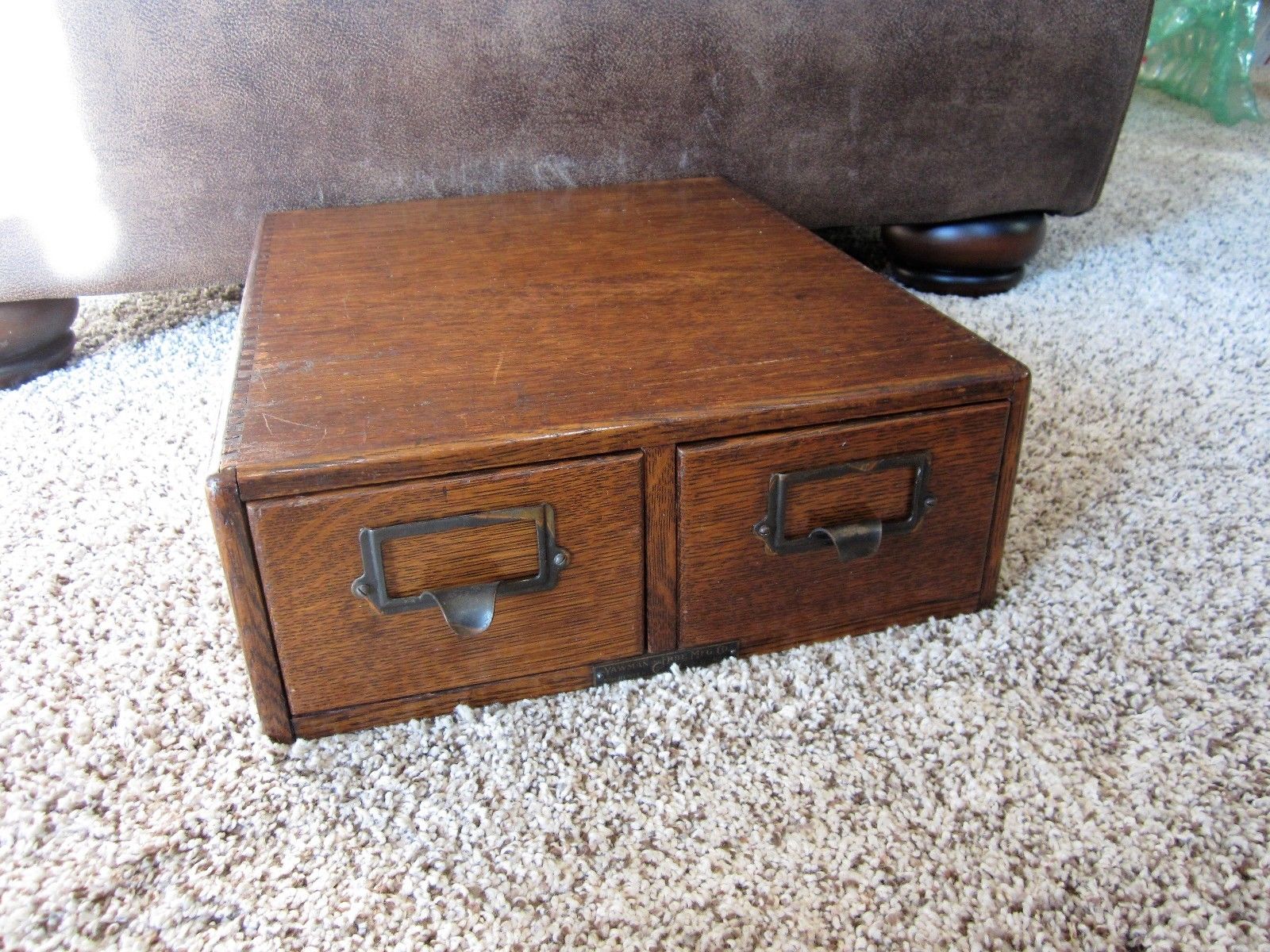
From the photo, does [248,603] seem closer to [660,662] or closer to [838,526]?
[660,662]

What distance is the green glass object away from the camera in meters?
2.62

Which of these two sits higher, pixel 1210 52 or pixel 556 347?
pixel 556 347

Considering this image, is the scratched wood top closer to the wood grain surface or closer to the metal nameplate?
the wood grain surface

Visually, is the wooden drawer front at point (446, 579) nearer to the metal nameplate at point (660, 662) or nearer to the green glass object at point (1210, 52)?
the metal nameplate at point (660, 662)

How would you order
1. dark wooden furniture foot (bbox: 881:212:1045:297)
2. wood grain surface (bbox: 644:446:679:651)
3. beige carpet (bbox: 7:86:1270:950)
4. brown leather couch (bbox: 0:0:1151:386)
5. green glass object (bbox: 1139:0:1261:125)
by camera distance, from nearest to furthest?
beige carpet (bbox: 7:86:1270:950) < wood grain surface (bbox: 644:446:679:651) < brown leather couch (bbox: 0:0:1151:386) < dark wooden furniture foot (bbox: 881:212:1045:297) < green glass object (bbox: 1139:0:1261:125)

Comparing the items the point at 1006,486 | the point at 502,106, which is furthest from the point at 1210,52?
the point at 1006,486

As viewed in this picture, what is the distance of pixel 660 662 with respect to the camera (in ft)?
2.63

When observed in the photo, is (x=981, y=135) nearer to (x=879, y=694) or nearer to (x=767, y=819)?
(x=879, y=694)

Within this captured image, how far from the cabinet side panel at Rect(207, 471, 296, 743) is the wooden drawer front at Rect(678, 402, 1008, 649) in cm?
30

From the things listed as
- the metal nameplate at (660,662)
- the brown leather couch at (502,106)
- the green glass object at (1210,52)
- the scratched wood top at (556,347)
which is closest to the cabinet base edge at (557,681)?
the metal nameplate at (660,662)

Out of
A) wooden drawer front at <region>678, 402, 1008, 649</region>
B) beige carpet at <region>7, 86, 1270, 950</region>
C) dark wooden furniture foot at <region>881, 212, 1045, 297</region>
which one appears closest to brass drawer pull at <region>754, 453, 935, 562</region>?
wooden drawer front at <region>678, 402, 1008, 649</region>

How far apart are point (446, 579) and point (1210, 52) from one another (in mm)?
2863

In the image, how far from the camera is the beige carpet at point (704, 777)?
24.0 inches

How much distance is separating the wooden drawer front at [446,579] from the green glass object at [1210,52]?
101 inches
